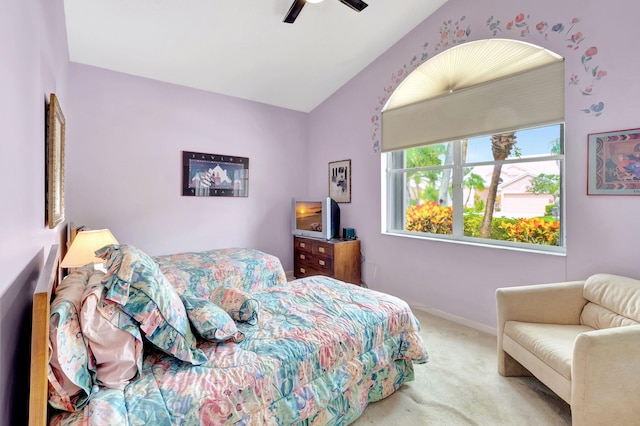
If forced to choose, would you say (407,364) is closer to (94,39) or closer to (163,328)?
(163,328)

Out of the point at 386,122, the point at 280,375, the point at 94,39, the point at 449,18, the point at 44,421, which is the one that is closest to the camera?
the point at 44,421

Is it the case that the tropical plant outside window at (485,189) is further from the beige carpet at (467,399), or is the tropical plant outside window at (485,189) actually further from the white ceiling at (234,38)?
the white ceiling at (234,38)

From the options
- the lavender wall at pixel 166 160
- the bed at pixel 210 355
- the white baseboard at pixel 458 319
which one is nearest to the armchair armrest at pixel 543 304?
the bed at pixel 210 355

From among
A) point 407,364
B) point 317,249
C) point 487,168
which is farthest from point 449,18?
point 407,364

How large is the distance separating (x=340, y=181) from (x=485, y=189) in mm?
1873

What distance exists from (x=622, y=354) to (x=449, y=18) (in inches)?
120

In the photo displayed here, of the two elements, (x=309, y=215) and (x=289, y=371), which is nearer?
(x=289, y=371)

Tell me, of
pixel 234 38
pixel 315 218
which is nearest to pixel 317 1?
pixel 234 38

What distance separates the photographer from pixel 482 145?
3.04 meters

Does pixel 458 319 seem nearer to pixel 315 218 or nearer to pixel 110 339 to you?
→ pixel 315 218

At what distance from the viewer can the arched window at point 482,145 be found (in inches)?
102

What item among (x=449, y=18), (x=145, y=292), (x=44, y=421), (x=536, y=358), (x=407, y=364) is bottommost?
(x=407, y=364)

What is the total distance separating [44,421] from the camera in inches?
34.6

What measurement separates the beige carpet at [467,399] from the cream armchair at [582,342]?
17cm
